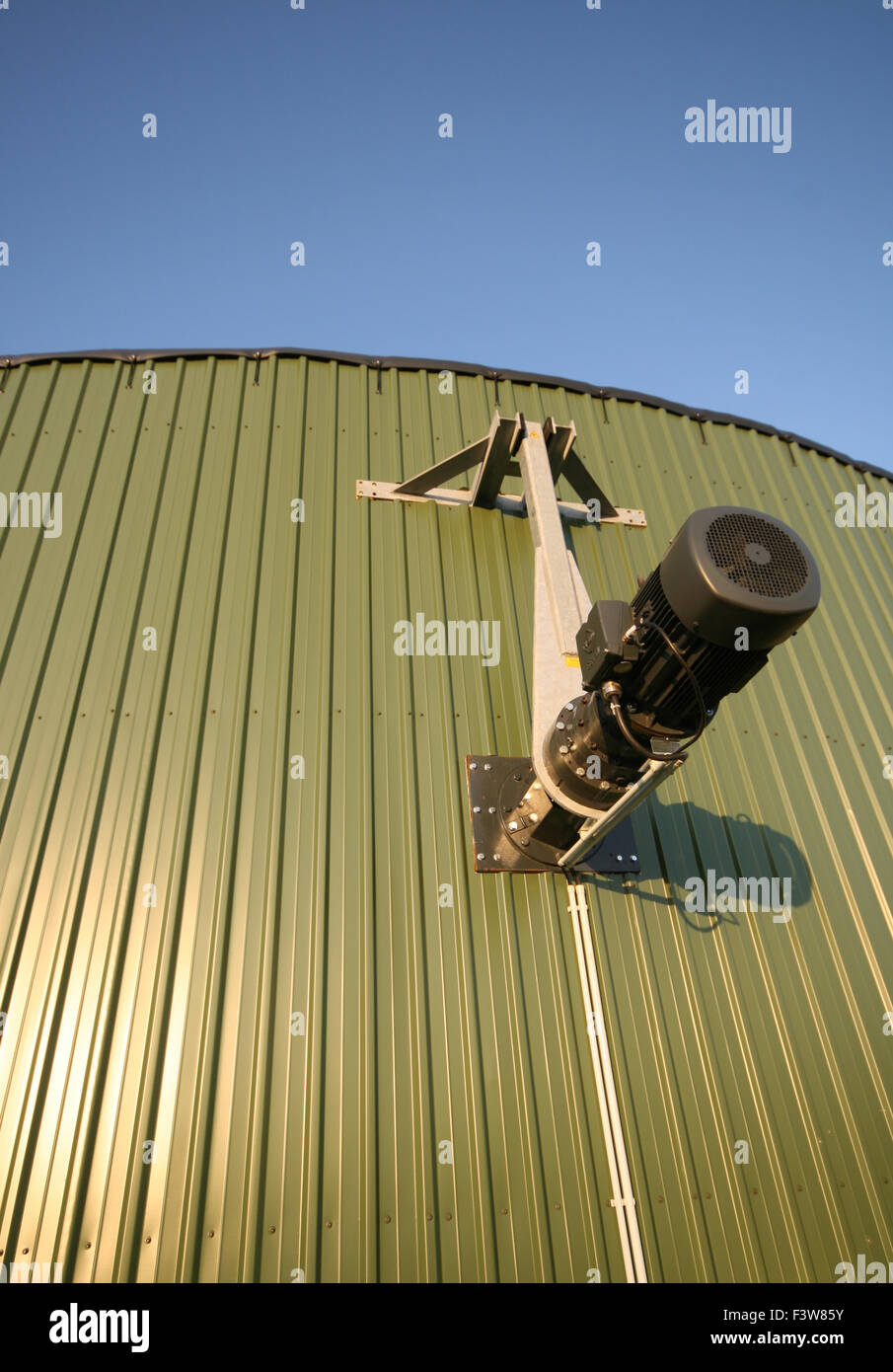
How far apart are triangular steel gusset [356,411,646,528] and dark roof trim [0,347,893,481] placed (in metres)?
1.13

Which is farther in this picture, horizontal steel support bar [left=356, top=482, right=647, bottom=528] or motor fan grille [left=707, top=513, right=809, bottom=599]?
horizontal steel support bar [left=356, top=482, right=647, bottom=528]

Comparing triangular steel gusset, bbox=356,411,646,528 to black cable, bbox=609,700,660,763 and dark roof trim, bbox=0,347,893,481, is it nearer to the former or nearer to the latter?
dark roof trim, bbox=0,347,893,481

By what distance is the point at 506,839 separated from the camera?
13.2 ft

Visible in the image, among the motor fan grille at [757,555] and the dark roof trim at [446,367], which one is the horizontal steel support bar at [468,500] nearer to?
the dark roof trim at [446,367]

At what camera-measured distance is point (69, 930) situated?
11.5ft

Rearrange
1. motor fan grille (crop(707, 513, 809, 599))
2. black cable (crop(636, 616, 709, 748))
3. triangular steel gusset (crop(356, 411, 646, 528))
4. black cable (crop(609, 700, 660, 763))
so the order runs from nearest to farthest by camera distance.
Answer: motor fan grille (crop(707, 513, 809, 599)), black cable (crop(636, 616, 709, 748)), black cable (crop(609, 700, 660, 763)), triangular steel gusset (crop(356, 411, 646, 528))

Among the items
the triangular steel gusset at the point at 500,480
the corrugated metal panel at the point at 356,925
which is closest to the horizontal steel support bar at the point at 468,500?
the triangular steel gusset at the point at 500,480

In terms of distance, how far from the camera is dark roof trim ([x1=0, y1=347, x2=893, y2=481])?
5992 millimetres

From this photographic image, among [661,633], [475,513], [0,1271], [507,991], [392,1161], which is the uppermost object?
[475,513]

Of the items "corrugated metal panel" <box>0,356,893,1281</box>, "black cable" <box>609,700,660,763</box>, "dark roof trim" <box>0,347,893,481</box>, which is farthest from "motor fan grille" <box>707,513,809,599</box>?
"dark roof trim" <box>0,347,893,481</box>

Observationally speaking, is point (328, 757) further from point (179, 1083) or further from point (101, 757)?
point (179, 1083)

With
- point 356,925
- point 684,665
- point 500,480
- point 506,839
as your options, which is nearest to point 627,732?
point 684,665
